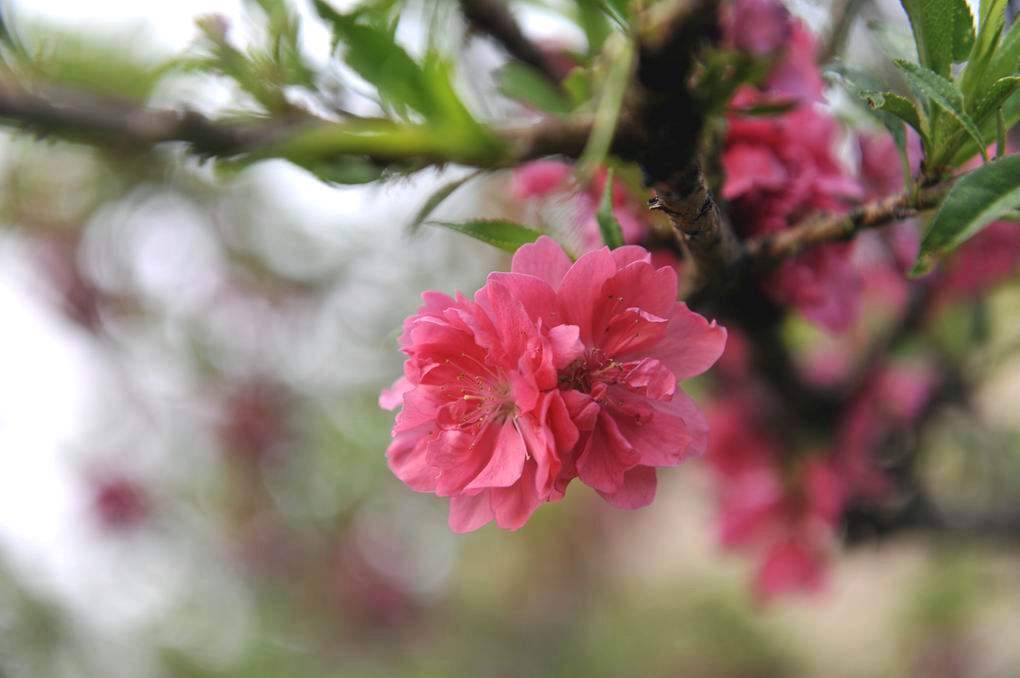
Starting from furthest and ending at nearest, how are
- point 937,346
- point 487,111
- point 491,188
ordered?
point 491,188
point 937,346
point 487,111

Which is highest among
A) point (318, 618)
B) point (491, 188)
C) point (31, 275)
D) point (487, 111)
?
point (487, 111)

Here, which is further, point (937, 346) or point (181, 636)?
point (181, 636)

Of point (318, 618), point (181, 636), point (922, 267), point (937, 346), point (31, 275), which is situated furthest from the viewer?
point (318, 618)

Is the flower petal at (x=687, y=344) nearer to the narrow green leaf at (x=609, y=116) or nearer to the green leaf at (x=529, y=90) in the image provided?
the narrow green leaf at (x=609, y=116)

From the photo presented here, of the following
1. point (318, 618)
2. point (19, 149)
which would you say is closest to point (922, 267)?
point (19, 149)

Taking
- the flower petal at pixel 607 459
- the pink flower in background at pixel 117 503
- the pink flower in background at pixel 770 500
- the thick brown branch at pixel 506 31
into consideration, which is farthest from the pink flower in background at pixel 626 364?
the pink flower in background at pixel 117 503

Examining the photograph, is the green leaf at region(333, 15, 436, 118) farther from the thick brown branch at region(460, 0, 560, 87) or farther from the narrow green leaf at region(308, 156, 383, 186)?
the thick brown branch at region(460, 0, 560, 87)

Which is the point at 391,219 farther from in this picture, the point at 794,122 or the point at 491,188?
the point at 794,122

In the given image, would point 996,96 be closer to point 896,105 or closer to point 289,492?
point 896,105
